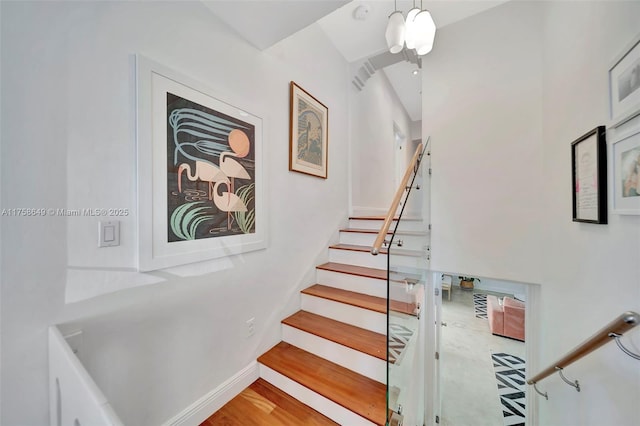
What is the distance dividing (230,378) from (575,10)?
345 centimetres

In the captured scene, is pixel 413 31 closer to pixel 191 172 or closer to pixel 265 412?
pixel 191 172

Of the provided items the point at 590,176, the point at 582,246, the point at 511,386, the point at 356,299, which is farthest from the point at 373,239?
the point at 511,386

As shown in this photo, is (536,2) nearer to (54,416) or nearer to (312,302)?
(312,302)

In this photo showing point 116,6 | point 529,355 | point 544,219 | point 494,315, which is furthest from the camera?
point 494,315

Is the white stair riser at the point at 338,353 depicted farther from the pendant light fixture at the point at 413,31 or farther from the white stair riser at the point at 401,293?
the pendant light fixture at the point at 413,31

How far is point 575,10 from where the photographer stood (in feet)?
4.95

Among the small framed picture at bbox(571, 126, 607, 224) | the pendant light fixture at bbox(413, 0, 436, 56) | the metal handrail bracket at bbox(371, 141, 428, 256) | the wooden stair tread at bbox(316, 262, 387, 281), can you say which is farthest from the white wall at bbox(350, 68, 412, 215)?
the small framed picture at bbox(571, 126, 607, 224)

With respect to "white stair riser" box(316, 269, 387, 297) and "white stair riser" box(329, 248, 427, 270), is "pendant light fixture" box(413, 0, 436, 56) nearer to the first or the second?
"white stair riser" box(329, 248, 427, 270)

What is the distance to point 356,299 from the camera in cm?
199

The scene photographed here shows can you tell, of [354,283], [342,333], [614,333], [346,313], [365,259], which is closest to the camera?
[614,333]

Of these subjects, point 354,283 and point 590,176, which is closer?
point 590,176

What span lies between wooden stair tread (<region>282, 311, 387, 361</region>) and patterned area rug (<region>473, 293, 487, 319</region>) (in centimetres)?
567

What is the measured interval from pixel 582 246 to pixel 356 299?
1552 mm

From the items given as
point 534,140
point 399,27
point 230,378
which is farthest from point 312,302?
point 534,140
